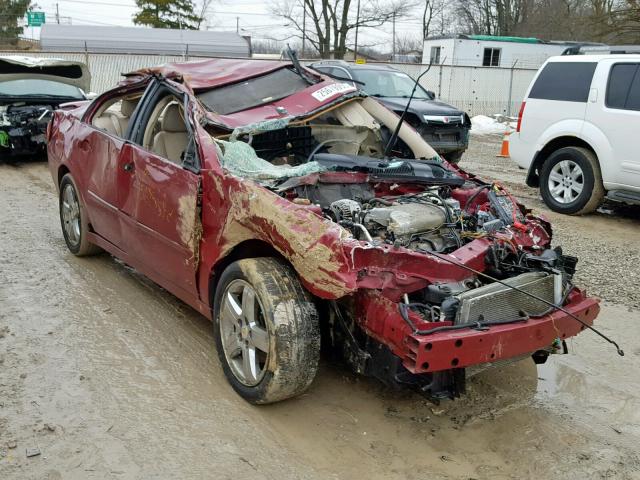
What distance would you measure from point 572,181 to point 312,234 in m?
6.28

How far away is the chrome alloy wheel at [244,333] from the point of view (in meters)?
3.39

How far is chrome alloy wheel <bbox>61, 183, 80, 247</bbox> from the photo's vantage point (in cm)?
571

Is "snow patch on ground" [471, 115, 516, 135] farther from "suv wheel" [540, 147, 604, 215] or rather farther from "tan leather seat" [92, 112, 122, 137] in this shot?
"tan leather seat" [92, 112, 122, 137]

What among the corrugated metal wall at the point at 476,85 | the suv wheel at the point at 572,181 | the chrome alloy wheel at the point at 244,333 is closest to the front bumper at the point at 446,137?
the suv wheel at the point at 572,181

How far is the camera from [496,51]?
29797 millimetres

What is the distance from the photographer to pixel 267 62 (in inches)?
205

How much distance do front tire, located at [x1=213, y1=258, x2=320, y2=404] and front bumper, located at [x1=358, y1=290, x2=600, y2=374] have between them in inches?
14.0

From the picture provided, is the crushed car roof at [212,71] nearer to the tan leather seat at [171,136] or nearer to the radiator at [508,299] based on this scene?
the tan leather seat at [171,136]

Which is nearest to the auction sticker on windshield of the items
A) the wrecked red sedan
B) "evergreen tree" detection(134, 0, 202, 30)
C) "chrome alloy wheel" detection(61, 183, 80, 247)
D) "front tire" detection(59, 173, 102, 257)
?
the wrecked red sedan

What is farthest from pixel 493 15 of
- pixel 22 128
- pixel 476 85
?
pixel 22 128

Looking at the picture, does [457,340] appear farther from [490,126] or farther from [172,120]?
[490,126]

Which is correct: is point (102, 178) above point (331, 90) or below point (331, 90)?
below

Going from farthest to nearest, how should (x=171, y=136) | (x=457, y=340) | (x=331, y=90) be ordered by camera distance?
1. (x=331, y=90)
2. (x=171, y=136)
3. (x=457, y=340)

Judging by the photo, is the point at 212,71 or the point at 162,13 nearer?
the point at 212,71
